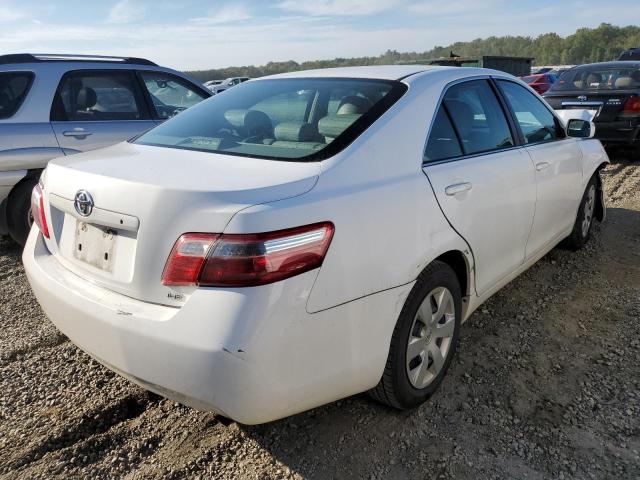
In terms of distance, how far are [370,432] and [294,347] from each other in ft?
2.80

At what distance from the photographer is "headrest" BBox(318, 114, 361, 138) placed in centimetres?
232

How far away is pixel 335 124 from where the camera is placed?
240 cm

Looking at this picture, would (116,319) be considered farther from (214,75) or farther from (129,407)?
(214,75)

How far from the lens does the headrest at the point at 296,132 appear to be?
2380 millimetres

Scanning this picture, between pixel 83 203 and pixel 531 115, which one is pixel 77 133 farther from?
pixel 531 115

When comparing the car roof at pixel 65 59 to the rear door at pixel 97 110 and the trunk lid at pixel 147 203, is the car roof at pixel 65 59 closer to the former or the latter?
the rear door at pixel 97 110

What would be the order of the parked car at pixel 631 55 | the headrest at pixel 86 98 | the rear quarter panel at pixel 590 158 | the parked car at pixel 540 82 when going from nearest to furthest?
1. the rear quarter panel at pixel 590 158
2. the headrest at pixel 86 98
3. the parked car at pixel 631 55
4. the parked car at pixel 540 82

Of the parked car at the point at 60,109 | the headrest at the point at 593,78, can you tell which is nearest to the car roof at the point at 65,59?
the parked car at the point at 60,109

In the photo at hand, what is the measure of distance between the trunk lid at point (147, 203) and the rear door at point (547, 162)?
2.01 metres

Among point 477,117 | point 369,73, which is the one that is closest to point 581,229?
point 477,117

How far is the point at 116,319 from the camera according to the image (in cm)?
197

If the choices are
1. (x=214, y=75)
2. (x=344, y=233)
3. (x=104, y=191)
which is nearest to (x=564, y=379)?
(x=344, y=233)

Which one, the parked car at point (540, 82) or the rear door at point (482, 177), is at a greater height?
the rear door at point (482, 177)

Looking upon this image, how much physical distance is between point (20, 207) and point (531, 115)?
161 inches
